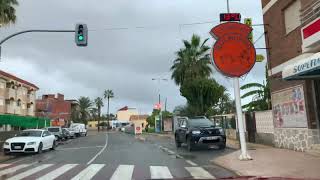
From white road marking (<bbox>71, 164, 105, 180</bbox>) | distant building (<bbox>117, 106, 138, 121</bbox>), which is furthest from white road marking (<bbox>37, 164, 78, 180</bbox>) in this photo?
distant building (<bbox>117, 106, 138, 121</bbox>)

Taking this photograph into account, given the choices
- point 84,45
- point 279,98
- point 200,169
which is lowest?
point 200,169

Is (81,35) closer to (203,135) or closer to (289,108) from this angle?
A: (203,135)

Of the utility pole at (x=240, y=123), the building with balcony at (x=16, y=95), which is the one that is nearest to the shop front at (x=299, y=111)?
the utility pole at (x=240, y=123)

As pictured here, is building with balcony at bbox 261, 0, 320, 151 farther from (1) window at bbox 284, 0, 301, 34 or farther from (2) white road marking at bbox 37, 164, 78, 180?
(2) white road marking at bbox 37, 164, 78, 180

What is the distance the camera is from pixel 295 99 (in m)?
19.6

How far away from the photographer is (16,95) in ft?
227

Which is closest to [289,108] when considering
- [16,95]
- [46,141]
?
[46,141]

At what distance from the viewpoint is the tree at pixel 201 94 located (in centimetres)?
5056

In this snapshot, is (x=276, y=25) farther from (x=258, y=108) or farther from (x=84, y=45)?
(x=258, y=108)

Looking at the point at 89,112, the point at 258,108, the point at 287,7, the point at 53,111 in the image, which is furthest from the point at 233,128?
the point at 89,112

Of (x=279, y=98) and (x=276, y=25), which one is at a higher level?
(x=276, y=25)

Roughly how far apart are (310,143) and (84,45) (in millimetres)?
11288

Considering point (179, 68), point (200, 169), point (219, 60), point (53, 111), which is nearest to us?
point (200, 169)

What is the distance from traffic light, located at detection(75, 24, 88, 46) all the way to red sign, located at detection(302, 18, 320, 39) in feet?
34.7
